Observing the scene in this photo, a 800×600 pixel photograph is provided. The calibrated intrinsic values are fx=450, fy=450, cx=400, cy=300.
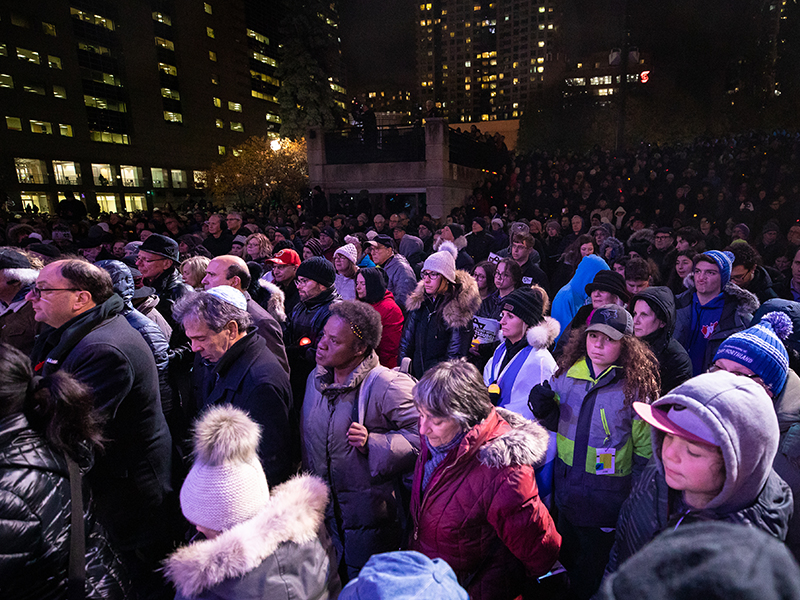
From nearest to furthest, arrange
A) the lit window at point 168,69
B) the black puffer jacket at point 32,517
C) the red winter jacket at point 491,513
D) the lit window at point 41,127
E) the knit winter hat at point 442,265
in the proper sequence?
the black puffer jacket at point 32,517, the red winter jacket at point 491,513, the knit winter hat at point 442,265, the lit window at point 41,127, the lit window at point 168,69

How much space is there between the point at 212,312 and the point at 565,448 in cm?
243

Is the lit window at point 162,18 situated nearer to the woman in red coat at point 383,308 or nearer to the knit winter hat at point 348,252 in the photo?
Result: the knit winter hat at point 348,252

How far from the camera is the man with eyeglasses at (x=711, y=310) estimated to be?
13.9 ft

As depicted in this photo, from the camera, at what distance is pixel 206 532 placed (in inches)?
65.5

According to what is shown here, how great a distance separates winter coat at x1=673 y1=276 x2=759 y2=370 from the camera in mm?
4207

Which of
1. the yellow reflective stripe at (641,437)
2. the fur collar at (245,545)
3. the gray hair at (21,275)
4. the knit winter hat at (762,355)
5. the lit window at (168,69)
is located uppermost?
the lit window at (168,69)

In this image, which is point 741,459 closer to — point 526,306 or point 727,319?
point 526,306

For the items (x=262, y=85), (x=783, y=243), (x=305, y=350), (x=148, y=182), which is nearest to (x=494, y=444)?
(x=305, y=350)

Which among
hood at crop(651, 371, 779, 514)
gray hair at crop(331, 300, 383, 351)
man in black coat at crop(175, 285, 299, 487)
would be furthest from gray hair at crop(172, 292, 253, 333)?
hood at crop(651, 371, 779, 514)

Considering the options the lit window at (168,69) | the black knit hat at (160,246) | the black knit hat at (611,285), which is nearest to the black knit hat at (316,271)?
the black knit hat at (160,246)

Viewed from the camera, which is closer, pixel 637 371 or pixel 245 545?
pixel 245 545

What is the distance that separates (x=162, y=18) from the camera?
173 ft

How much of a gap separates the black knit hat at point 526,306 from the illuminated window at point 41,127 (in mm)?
50487

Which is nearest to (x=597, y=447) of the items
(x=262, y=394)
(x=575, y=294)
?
(x=262, y=394)
